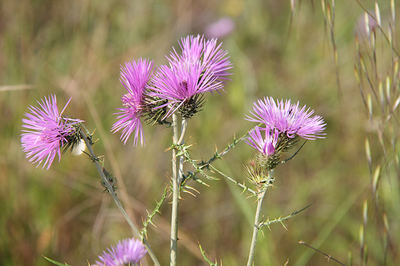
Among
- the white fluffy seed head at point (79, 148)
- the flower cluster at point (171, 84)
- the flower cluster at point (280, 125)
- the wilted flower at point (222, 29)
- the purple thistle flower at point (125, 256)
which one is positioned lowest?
the purple thistle flower at point (125, 256)

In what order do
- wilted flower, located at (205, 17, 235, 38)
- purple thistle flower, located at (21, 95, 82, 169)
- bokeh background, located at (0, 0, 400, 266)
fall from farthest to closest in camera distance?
wilted flower, located at (205, 17, 235, 38)
bokeh background, located at (0, 0, 400, 266)
purple thistle flower, located at (21, 95, 82, 169)

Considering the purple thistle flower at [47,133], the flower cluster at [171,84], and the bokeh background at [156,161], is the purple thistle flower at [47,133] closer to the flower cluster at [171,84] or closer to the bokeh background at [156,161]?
the flower cluster at [171,84]

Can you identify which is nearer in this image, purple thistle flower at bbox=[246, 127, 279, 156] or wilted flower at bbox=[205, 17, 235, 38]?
purple thistle flower at bbox=[246, 127, 279, 156]

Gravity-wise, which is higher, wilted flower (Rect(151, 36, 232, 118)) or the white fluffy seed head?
wilted flower (Rect(151, 36, 232, 118))

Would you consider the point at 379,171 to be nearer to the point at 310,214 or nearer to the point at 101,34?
the point at 310,214

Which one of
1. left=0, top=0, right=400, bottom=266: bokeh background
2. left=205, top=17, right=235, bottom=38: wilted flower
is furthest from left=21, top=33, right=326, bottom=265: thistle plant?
left=205, top=17, right=235, bottom=38: wilted flower

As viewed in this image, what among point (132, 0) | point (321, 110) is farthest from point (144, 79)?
point (132, 0)

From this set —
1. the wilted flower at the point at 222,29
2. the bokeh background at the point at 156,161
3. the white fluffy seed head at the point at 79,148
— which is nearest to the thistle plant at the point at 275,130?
the white fluffy seed head at the point at 79,148

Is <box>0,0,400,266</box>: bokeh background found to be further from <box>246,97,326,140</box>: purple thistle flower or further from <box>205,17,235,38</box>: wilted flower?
<box>246,97,326,140</box>: purple thistle flower

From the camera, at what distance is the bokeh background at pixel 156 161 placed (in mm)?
2242

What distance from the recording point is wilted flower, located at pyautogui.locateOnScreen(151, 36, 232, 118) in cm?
102

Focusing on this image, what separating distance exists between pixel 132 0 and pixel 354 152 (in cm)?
217

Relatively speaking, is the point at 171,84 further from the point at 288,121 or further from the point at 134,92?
the point at 288,121

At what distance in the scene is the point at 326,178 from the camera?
9.45 ft
